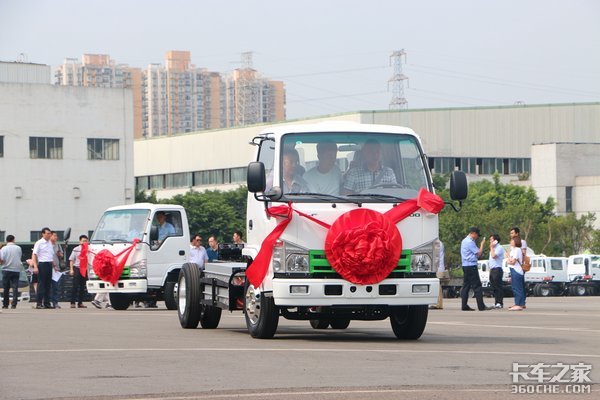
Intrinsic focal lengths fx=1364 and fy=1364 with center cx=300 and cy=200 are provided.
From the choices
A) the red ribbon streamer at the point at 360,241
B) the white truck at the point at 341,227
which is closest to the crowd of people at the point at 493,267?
the white truck at the point at 341,227

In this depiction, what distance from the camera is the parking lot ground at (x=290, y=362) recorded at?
37.0 feet

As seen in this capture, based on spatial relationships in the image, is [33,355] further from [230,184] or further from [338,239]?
[230,184]

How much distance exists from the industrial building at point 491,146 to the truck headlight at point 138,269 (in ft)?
252

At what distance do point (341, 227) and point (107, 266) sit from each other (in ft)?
51.3

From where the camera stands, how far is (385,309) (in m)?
17.1

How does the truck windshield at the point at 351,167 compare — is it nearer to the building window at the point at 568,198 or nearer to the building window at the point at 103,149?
the building window at the point at 103,149

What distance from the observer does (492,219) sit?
86.0 meters

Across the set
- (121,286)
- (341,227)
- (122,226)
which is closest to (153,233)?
(122,226)

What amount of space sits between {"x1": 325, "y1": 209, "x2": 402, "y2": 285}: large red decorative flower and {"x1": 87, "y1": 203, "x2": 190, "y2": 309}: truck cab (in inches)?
597

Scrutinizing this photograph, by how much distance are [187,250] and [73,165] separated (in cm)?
5598

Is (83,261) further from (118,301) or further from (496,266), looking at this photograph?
(496,266)

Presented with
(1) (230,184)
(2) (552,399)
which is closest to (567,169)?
(1) (230,184)

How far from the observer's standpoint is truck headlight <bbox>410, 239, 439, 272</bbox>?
54.8 ft

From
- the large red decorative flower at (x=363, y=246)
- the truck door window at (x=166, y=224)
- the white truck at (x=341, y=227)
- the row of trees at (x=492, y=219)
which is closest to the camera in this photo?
the large red decorative flower at (x=363, y=246)
